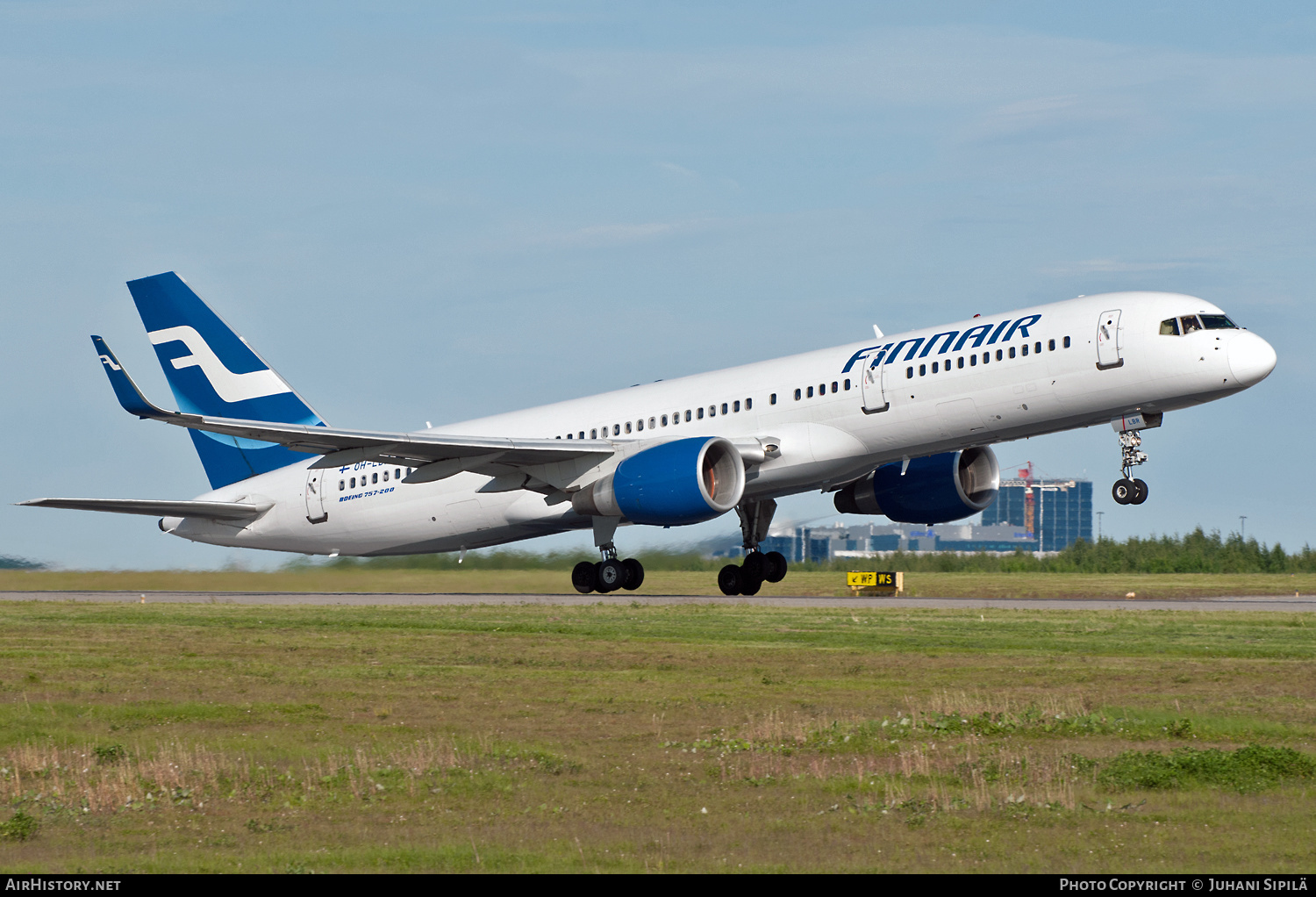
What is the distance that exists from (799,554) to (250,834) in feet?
611

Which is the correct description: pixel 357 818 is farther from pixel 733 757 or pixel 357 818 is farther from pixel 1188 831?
pixel 1188 831

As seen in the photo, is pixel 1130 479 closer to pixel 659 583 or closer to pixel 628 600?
pixel 628 600

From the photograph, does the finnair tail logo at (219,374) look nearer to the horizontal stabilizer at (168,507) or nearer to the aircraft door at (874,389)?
the horizontal stabilizer at (168,507)

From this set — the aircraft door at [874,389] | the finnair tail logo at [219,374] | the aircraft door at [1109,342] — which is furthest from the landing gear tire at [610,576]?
the aircraft door at [1109,342]

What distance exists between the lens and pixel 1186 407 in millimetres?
29016

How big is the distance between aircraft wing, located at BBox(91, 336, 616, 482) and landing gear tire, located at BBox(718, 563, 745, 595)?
663 cm

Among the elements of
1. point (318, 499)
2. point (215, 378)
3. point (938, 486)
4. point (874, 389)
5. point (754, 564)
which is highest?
point (215, 378)

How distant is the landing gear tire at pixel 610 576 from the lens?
36656 mm

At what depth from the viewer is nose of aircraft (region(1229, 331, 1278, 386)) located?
2772 cm

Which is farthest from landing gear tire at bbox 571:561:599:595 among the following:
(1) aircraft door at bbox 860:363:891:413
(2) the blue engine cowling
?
(1) aircraft door at bbox 860:363:891:413

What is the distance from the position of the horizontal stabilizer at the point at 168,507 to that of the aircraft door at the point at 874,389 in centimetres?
1799

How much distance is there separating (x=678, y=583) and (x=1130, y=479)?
24113 mm

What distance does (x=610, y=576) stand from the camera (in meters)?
36.7

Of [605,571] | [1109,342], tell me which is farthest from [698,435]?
[1109,342]
